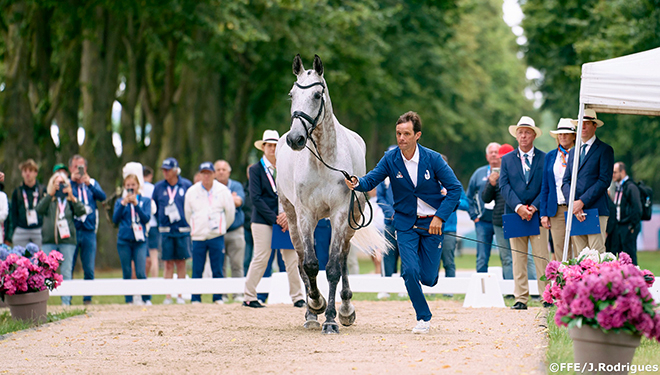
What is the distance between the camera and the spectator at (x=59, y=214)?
41.2ft

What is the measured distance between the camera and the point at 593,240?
9.42m

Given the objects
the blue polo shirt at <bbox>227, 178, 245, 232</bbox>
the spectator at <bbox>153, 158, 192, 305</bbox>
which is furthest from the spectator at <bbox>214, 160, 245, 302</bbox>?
the spectator at <bbox>153, 158, 192, 305</bbox>

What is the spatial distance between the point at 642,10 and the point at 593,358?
18.3 meters

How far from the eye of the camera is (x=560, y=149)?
33.4 ft

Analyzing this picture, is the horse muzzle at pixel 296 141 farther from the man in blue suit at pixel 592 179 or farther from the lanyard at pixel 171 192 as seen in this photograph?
the lanyard at pixel 171 192

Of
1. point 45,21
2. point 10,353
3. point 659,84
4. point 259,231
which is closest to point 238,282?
point 259,231

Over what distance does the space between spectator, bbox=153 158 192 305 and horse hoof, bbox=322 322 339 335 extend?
17.1ft

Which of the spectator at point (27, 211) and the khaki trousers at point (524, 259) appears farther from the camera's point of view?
the spectator at point (27, 211)

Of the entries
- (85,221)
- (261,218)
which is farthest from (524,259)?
(85,221)

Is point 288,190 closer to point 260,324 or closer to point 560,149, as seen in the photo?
point 260,324

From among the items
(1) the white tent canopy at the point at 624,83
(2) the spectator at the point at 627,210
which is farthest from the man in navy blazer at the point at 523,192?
(2) the spectator at the point at 627,210

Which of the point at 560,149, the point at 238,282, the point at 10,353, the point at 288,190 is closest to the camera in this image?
the point at 10,353

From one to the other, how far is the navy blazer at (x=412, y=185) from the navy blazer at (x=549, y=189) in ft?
7.78

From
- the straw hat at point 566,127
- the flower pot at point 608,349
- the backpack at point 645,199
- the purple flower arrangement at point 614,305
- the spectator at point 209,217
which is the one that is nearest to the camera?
the purple flower arrangement at point 614,305
